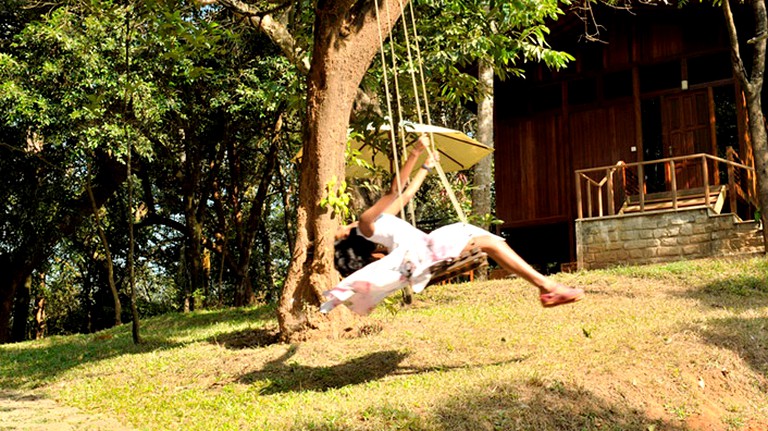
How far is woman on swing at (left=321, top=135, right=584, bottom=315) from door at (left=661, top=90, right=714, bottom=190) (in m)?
10.6

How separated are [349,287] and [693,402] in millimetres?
2919

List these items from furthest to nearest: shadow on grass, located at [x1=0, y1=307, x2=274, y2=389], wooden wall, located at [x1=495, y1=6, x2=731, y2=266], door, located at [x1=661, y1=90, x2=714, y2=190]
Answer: wooden wall, located at [x1=495, y1=6, x2=731, y2=266] < door, located at [x1=661, y1=90, x2=714, y2=190] < shadow on grass, located at [x1=0, y1=307, x2=274, y2=389]

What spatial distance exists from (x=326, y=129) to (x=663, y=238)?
7515 millimetres

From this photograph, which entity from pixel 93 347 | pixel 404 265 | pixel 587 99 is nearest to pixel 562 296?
pixel 404 265

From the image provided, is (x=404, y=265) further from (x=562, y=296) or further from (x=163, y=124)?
(x=163, y=124)

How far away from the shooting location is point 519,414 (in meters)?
6.01

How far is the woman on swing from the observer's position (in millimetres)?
5844

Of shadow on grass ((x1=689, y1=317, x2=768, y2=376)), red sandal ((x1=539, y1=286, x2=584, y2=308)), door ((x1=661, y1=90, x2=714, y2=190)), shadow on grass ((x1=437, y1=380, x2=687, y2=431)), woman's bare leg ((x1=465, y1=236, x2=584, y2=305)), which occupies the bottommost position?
shadow on grass ((x1=437, y1=380, x2=687, y2=431))

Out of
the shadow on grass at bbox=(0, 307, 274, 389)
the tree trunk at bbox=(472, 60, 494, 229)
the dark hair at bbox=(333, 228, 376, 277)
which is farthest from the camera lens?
the tree trunk at bbox=(472, 60, 494, 229)

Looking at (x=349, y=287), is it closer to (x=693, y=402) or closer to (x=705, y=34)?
(x=693, y=402)

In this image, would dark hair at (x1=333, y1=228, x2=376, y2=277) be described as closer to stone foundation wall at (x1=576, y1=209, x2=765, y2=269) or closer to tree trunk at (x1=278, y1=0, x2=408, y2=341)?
tree trunk at (x1=278, y1=0, x2=408, y2=341)

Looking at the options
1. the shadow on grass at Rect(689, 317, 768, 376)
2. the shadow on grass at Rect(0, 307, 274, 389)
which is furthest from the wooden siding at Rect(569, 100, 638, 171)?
the shadow on grass at Rect(689, 317, 768, 376)

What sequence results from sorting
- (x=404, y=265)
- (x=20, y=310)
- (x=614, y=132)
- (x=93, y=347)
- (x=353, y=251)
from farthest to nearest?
1. (x=20, y=310)
2. (x=614, y=132)
3. (x=93, y=347)
4. (x=353, y=251)
5. (x=404, y=265)

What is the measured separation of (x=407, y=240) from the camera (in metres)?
5.99
